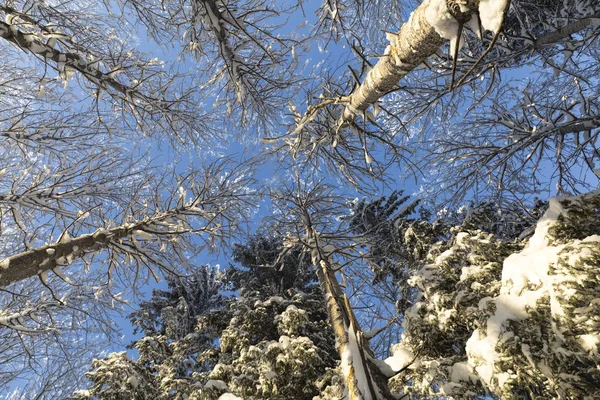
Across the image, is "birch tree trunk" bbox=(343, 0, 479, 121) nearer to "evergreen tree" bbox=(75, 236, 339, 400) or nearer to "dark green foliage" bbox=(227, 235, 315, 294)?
"evergreen tree" bbox=(75, 236, 339, 400)

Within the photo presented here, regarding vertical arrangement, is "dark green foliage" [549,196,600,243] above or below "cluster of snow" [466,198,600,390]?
above

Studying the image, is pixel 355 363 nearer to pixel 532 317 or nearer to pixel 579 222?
pixel 532 317

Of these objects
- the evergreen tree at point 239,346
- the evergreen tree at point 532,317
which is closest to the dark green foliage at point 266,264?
the evergreen tree at point 239,346

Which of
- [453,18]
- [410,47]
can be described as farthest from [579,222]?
[453,18]

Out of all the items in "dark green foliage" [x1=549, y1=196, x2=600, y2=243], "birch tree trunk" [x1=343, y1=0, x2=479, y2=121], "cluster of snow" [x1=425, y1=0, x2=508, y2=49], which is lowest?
"dark green foliage" [x1=549, y1=196, x2=600, y2=243]

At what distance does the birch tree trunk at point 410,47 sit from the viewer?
1.45m

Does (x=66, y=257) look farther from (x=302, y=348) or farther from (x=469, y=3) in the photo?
(x=469, y=3)

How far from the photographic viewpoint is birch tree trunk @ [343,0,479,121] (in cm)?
145

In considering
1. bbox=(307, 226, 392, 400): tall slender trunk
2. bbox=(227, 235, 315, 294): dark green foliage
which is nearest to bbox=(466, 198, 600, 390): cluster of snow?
bbox=(307, 226, 392, 400): tall slender trunk

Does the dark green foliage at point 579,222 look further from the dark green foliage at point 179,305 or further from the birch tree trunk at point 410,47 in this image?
the dark green foliage at point 179,305

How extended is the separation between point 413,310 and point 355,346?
82.8 inches

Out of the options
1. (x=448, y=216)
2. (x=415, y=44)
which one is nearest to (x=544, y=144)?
(x=448, y=216)

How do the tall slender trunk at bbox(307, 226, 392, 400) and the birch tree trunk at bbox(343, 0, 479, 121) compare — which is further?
the tall slender trunk at bbox(307, 226, 392, 400)

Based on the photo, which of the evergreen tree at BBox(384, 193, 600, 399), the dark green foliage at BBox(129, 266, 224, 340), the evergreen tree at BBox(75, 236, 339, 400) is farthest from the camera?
the dark green foliage at BBox(129, 266, 224, 340)
